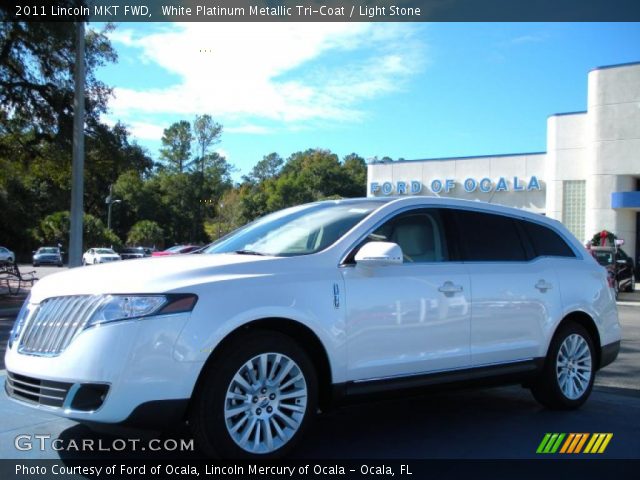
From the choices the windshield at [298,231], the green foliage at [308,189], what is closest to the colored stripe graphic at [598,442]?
the windshield at [298,231]

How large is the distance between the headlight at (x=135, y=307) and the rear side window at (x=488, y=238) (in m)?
2.56

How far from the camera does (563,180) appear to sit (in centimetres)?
3453

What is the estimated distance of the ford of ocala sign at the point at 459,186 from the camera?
120ft

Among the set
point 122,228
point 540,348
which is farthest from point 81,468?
point 122,228

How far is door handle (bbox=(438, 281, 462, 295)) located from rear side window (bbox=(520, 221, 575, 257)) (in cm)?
136

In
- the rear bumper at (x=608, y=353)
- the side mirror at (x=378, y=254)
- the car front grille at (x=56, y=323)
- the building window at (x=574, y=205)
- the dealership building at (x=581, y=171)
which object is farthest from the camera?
the building window at (x=574, y=205)

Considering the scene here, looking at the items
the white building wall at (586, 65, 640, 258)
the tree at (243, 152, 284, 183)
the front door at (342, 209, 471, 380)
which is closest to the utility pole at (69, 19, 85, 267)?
the front door at (342, 209, 471, 380)

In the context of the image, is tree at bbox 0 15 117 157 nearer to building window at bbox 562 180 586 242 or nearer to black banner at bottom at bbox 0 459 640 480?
black banner at bottom at bbox 0 459 640 480

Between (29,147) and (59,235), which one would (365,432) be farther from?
(59,235)

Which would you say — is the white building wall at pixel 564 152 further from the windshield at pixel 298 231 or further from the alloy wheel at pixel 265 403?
the alloy wheel at pixel 265 403

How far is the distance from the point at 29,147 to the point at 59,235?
41478mm

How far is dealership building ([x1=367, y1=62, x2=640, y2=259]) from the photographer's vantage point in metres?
32.0

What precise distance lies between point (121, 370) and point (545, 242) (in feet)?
14.0

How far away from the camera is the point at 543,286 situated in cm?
585
